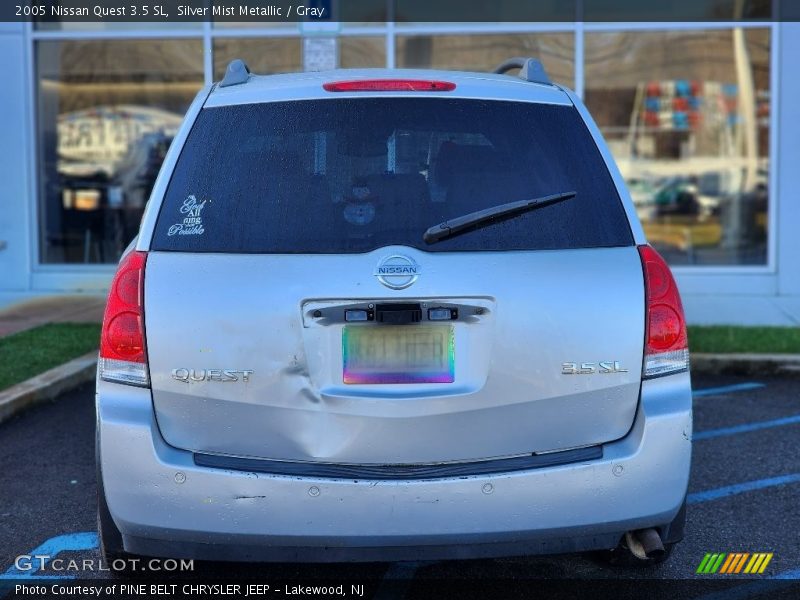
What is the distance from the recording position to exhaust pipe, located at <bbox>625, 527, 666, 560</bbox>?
3.48m

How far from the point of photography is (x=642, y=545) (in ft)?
11.6

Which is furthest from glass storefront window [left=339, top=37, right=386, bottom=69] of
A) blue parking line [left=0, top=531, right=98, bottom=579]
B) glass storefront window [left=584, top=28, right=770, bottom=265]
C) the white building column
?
blue parking line [left=0, top=531, right=98, bottom=579]

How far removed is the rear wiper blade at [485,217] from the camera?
11.3 feet

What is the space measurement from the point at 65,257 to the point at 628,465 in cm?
1072

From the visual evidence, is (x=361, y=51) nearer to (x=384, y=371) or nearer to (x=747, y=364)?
(x=747, y=364)

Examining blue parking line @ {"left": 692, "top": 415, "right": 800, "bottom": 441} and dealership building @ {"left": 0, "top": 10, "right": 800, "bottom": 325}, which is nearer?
blue parking line @ {"left": 692, "top": 415, "right": 800, "bottom": 441}

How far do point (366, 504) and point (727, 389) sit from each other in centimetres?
507

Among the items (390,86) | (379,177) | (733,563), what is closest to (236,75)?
(390,86)

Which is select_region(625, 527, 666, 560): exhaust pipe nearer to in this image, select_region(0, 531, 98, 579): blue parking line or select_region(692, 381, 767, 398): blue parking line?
select_region(0, 531, 98, 579): blue parking line

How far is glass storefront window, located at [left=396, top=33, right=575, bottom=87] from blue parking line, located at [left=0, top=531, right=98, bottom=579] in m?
8.96

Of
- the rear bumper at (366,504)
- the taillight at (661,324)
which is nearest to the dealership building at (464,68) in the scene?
the taillight at (661,324)

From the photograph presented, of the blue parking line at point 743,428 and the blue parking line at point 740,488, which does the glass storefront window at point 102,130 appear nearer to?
the blue parking line at point 743,428

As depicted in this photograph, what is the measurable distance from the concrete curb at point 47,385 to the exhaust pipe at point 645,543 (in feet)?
14.5
